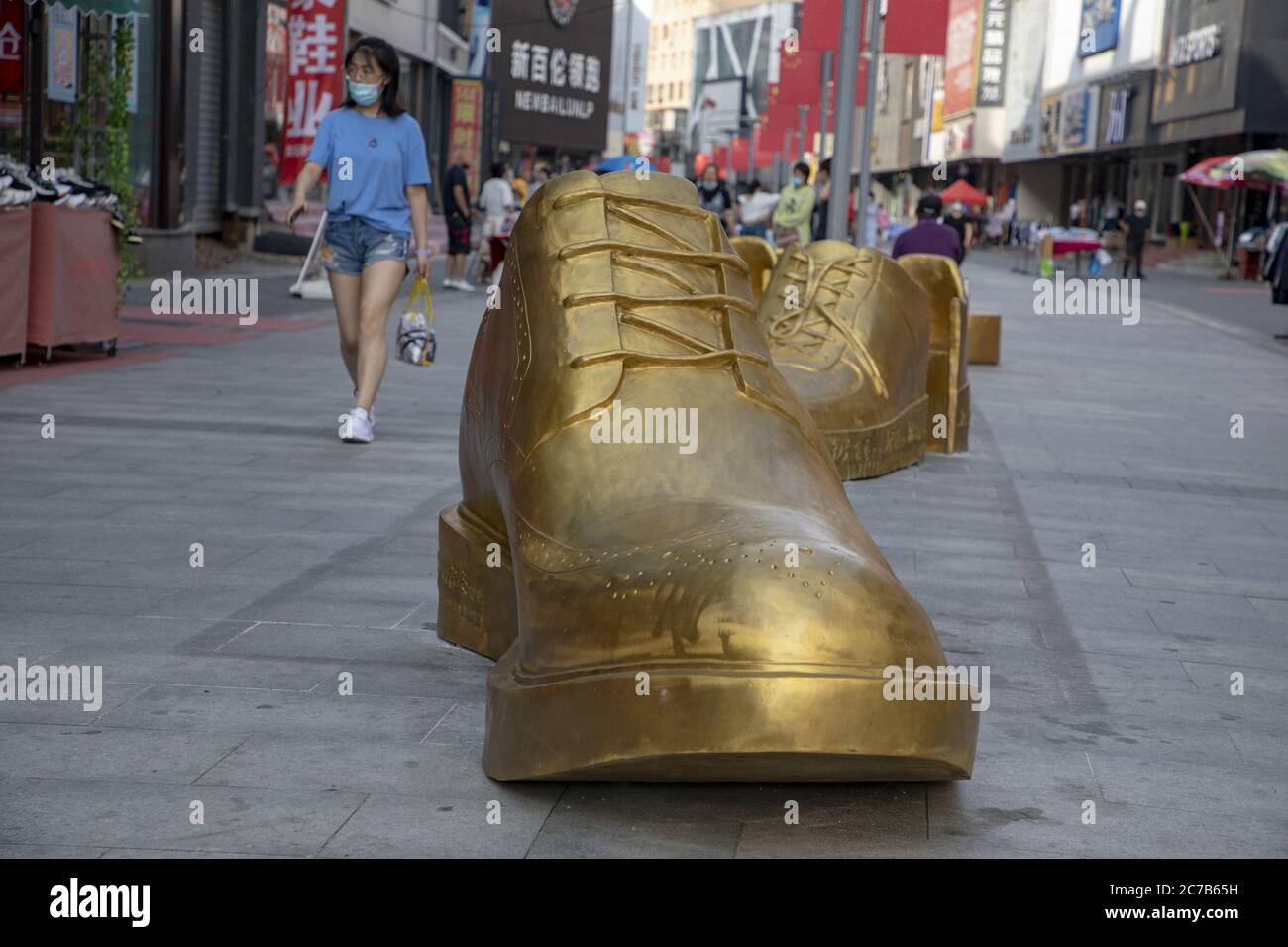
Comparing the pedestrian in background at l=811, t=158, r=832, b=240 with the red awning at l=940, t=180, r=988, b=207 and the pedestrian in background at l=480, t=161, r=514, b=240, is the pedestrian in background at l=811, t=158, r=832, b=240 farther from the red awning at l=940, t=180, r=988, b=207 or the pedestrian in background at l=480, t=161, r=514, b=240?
the red awning at l=940, t=180, r=988, b=207

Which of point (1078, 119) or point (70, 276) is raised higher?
point (1078, 119)

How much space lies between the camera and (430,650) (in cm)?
351

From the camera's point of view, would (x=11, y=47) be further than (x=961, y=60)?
No

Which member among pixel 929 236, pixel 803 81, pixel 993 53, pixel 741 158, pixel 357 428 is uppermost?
pixel 993 53

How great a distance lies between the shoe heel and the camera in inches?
127

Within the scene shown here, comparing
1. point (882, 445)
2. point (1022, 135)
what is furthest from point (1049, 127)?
point (882, 445)

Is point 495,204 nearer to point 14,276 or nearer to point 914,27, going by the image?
point 914,27

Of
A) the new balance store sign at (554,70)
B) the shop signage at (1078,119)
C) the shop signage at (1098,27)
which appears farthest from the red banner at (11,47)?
the shop signage at (1078,119)

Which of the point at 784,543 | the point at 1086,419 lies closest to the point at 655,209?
the point at 784,543

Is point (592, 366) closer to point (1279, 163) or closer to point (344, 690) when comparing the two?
point (344, 690)

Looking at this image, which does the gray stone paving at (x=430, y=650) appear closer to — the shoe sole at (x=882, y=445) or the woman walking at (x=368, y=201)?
the shoe sole at (x=882, y=445)

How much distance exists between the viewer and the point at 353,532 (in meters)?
4.87

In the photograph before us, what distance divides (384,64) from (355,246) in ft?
2.46

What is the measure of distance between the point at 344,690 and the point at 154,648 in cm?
53
